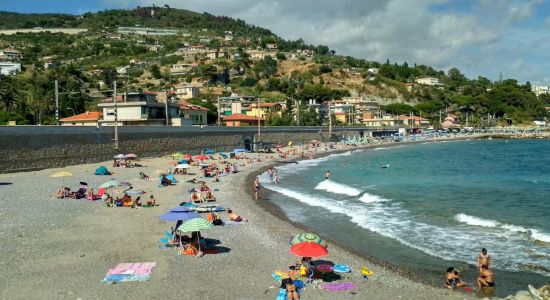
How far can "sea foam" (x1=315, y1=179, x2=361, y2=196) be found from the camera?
31.8 metres

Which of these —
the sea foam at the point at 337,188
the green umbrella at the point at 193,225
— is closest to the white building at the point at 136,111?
the sea foam at the point at 337,188

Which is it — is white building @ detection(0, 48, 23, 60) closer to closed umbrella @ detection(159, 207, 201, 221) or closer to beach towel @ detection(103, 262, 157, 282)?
closed umbrella @ detection(159, 207, 201, 221)

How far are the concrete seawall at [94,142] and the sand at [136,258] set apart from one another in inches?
354

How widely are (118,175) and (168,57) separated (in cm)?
13506

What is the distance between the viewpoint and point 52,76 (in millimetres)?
94250

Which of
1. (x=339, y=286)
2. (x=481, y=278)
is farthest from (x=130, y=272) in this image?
(x=481, y=278)

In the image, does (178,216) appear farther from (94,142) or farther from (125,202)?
(94,142)

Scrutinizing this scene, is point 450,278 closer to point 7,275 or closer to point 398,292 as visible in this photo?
point 398,292

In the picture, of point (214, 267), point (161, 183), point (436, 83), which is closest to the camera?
point (214, 267)

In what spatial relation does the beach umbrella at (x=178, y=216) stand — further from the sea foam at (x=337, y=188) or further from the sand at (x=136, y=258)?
the sea foam at (x=337, y=188)

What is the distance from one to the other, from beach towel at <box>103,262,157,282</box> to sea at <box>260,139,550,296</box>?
7.54 m

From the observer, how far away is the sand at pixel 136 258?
1195 centimetres

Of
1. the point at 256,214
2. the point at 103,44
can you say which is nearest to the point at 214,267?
the point at 256,214

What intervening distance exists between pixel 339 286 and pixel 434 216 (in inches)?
476
